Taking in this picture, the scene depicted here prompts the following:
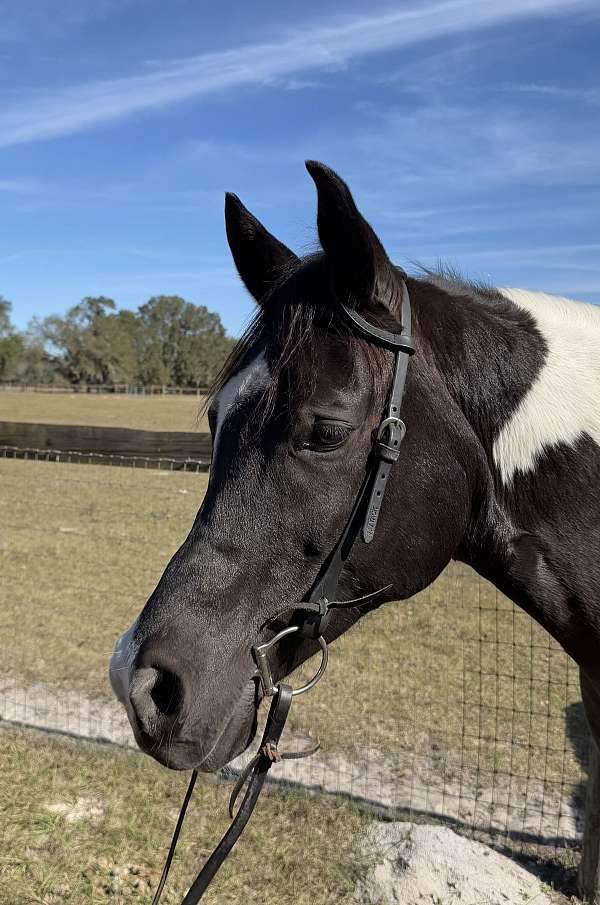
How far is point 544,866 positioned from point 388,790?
88 cm

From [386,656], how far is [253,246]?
4474 mm

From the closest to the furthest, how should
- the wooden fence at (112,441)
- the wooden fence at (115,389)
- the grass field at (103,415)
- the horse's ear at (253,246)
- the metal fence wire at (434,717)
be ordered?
1. the horse's ear at (253,246)
2. the metal fence wire at (434,717)
3. the wooden fence at (112,441)
4. the grass field at (103,415)
5. the wooden fence at (115,389)

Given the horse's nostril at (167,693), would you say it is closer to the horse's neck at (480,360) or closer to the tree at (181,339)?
the horse's neck at (480,360)

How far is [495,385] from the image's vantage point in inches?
68.1

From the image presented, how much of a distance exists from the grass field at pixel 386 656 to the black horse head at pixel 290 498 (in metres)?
2.58

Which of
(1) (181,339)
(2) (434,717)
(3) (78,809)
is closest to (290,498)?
(3) (78,809)

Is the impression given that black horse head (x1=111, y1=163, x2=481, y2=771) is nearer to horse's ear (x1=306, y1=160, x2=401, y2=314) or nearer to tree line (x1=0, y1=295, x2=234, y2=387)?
horse's ear (x1=306, y1=160, x2=401, y2=314)

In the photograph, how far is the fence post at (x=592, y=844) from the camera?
3158mm

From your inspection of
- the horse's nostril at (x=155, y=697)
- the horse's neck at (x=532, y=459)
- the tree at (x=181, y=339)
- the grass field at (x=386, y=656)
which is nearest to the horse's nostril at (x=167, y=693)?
the horse's nostril at (x=155, y=697)

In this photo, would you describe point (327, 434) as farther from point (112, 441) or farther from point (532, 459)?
point (112, 441)

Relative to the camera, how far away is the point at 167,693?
149 centimetres

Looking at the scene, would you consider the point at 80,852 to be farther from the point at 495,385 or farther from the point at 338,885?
the point at 495,385

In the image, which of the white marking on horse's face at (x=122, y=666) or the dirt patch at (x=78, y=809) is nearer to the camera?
the white marking on horse's face at (x=122, y=666)

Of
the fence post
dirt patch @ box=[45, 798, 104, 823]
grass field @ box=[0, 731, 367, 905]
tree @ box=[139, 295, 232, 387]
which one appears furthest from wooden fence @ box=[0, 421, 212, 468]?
tree @ box=[139, 295, 232, 387]
